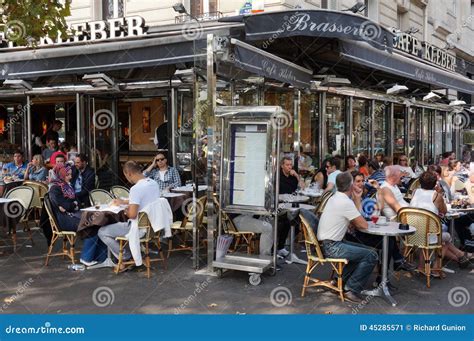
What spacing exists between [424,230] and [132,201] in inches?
134

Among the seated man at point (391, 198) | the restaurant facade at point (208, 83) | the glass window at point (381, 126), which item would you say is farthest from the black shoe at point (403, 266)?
the glass window at point (381, 126)

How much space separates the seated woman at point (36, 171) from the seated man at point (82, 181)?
1.62 m

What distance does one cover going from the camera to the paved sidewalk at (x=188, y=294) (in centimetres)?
496

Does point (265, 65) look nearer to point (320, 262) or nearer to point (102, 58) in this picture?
point (102, 58)

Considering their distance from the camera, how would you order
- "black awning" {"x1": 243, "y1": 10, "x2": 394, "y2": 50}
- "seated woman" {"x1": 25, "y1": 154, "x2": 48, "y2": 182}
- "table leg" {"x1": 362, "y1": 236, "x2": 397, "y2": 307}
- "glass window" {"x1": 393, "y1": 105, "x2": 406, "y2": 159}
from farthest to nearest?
"glass window" {"x1": 393, "y1": 105, "x2": 406, "y2": 159} → "seated woman" {"x1": 25, "y1": 154, "x2": 48, "y2": 182} → "black awning" {"x1": 243, "y1": 10, "x2": 394, "y2": 50} → "table leg" {"x1": 362, "y1": 236, "x2": 397, "y2": 307}

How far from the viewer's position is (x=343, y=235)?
519cm

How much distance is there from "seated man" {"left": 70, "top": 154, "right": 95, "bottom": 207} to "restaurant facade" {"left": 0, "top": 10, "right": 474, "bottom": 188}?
1.54 metres

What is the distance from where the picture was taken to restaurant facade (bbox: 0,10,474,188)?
7387mm

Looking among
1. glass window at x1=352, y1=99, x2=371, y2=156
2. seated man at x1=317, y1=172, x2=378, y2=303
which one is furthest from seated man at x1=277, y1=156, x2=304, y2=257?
glass window at x1=352, y1=99, x2=371, y2=156

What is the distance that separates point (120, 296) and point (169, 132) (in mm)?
6553

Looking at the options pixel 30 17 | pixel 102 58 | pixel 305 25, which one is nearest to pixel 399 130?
pixel 305 25

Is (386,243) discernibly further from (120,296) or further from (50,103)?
(50,103)

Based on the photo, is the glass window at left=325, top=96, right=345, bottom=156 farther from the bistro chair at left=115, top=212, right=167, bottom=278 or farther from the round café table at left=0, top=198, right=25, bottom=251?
the round café table at left=0, top=198, right=25, bottom=251

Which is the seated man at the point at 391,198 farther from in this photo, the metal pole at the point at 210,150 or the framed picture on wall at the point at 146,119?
the framed picture on wall at the point at 146,119
